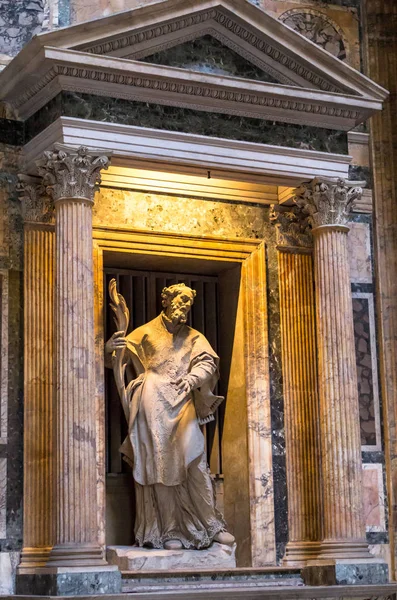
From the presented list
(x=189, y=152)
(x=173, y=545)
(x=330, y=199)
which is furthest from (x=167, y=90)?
(x=173, y=545)

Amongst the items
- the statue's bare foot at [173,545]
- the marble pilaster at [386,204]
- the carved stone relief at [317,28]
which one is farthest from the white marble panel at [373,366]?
the carved stone relief at [317,28]

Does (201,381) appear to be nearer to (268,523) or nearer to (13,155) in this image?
(268,523)

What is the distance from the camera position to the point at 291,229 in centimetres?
1410

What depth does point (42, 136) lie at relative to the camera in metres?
12.4

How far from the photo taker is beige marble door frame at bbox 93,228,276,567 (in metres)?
13.3

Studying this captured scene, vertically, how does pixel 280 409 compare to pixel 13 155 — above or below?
below

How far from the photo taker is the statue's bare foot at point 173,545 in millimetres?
12754

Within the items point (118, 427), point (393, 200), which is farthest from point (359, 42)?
point (118, 427)

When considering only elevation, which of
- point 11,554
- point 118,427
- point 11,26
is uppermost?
point 11,26

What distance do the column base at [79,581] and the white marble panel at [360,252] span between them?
488 centimetres

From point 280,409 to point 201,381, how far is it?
112 centimetres

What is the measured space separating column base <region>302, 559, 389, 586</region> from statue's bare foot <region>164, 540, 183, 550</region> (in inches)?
56.0

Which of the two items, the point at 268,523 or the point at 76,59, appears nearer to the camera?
the point at 76,59

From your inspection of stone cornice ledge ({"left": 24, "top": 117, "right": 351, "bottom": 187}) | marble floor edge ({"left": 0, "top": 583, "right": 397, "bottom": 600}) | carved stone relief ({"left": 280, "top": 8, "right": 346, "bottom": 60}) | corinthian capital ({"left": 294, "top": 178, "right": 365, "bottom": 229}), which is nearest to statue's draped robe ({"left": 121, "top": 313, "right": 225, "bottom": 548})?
marble floor edge ({"left": 0, "top": 583, "right": 397, "bottom": 600})
